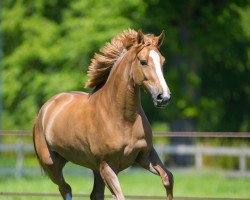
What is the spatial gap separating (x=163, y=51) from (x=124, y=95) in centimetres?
1564

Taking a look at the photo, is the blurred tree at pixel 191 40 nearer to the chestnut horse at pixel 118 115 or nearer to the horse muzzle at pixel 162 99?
the chestnut horse at pixel 118 115

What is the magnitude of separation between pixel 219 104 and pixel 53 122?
732 inches

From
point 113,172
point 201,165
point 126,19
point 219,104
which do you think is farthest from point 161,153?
point 113,172

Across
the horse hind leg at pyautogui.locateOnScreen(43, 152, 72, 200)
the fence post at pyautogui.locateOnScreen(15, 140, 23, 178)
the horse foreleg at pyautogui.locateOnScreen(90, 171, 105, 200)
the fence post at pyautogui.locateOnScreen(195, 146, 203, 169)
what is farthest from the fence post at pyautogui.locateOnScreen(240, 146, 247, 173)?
the horse foreleg at pyautogui.locateOnScreen(90, 171, 105, 200)

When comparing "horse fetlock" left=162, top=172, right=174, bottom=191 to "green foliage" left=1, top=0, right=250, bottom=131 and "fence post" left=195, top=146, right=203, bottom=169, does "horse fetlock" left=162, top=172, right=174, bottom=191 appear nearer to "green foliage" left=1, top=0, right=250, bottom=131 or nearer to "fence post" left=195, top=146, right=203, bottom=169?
"fence post" left=195, top=146, right=203, bottom=169

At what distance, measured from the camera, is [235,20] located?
2278 cm

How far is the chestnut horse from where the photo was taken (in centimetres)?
816

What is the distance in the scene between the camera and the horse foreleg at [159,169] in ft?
27.7

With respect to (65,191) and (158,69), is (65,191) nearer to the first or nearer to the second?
(65,191)

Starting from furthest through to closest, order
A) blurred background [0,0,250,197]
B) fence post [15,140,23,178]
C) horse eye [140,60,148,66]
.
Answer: blurred background [0,0,250,197], fence post [15,140,23,178], horse eye [140,60,148,66]

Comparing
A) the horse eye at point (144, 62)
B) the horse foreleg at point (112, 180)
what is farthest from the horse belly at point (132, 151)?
the horse eye at point (144, 62)

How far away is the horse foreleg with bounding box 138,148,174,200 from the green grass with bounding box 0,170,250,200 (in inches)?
159

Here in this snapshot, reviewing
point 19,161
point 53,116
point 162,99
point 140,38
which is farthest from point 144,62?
point 19,161

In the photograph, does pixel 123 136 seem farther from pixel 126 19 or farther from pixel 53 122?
pixel 126 19
